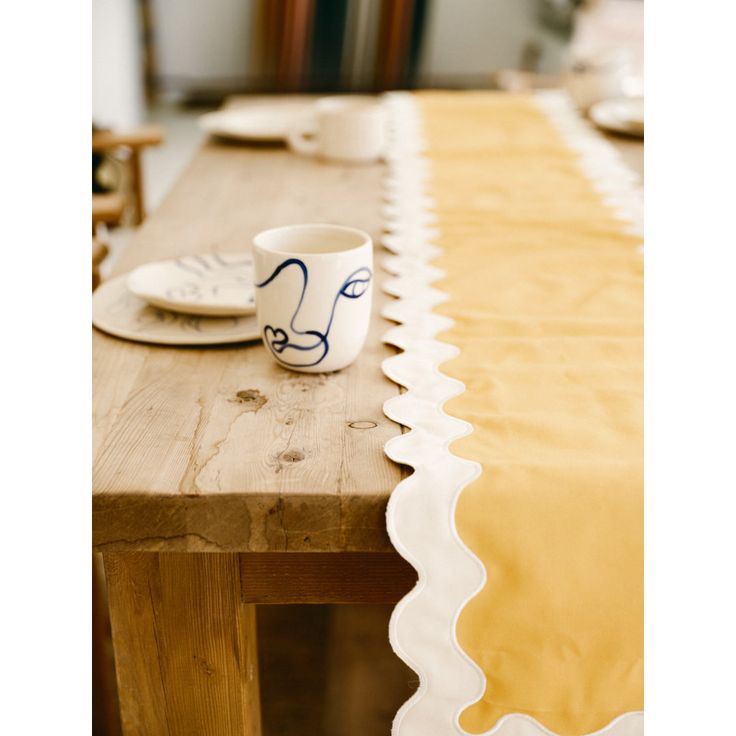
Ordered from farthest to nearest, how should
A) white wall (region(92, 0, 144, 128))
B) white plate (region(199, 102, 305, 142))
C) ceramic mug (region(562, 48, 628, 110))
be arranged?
white wall (region(92, 0, 144, 128)), ceramic mug (region(562, 48, 628, 110)), white plate (region(199, 102, 305, 142))

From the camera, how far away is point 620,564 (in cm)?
53

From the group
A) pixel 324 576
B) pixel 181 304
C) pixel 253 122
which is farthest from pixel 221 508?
pixel 253 122

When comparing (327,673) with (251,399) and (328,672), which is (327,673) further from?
(251,399)

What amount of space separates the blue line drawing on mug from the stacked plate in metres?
0.07

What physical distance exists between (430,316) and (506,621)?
357mm

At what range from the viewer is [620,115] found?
1.71m

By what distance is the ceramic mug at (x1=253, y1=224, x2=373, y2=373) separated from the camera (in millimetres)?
670

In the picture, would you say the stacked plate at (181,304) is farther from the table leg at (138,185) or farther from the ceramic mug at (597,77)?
the table leg at (138,185)

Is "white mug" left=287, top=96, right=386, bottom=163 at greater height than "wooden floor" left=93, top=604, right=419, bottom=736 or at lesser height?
greater

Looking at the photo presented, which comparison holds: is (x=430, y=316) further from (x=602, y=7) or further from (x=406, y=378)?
(x=602, y=7)

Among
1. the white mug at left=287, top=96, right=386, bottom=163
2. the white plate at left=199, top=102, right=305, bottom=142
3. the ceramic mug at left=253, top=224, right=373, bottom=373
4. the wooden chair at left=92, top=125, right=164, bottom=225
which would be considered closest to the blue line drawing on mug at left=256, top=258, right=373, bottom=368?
A: the ceramic mug at left=253, top=224, right=373, bottom=373

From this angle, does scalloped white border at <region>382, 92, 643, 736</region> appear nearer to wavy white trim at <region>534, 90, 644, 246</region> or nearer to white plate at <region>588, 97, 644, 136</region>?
wavy white trim at <region>534, 90, 644, 246</region>
